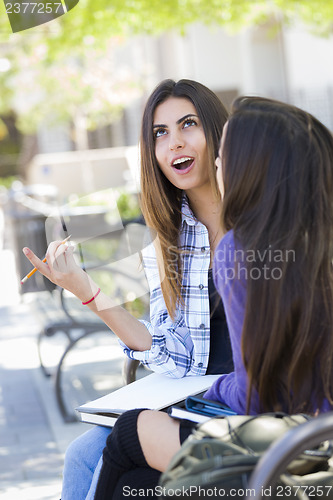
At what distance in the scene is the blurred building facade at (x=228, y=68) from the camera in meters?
18.7

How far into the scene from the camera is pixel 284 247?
1.71m

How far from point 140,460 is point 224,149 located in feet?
2.60

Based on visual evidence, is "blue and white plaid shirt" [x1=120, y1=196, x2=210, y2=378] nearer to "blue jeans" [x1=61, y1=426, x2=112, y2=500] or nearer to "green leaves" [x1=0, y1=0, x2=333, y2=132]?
"blue jeans" [x1=61, y1=426, x2=112, y2=500]

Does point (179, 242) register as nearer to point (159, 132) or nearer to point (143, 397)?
point (159, 132)

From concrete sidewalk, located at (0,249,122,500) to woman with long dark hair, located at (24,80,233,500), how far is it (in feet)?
4.16

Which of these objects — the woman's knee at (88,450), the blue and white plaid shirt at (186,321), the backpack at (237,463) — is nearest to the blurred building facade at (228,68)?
the blue and white plaid shirt at (186,321)

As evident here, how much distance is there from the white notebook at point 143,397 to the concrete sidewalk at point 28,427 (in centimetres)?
131

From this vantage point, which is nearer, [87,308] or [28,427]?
[28,427]

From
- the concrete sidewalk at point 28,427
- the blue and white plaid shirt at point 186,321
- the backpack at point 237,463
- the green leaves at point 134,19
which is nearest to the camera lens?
the backpack at point 237,463

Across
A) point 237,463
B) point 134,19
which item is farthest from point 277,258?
point 134,19

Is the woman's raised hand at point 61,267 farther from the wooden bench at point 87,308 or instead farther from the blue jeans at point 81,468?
the wooden bench at point 87,308

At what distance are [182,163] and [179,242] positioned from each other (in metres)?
0.29

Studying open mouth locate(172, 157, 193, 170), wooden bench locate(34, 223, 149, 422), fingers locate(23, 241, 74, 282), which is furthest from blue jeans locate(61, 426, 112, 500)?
wooden bench locate(34, 223, 149, 422)

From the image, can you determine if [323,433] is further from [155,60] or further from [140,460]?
[155,60]
